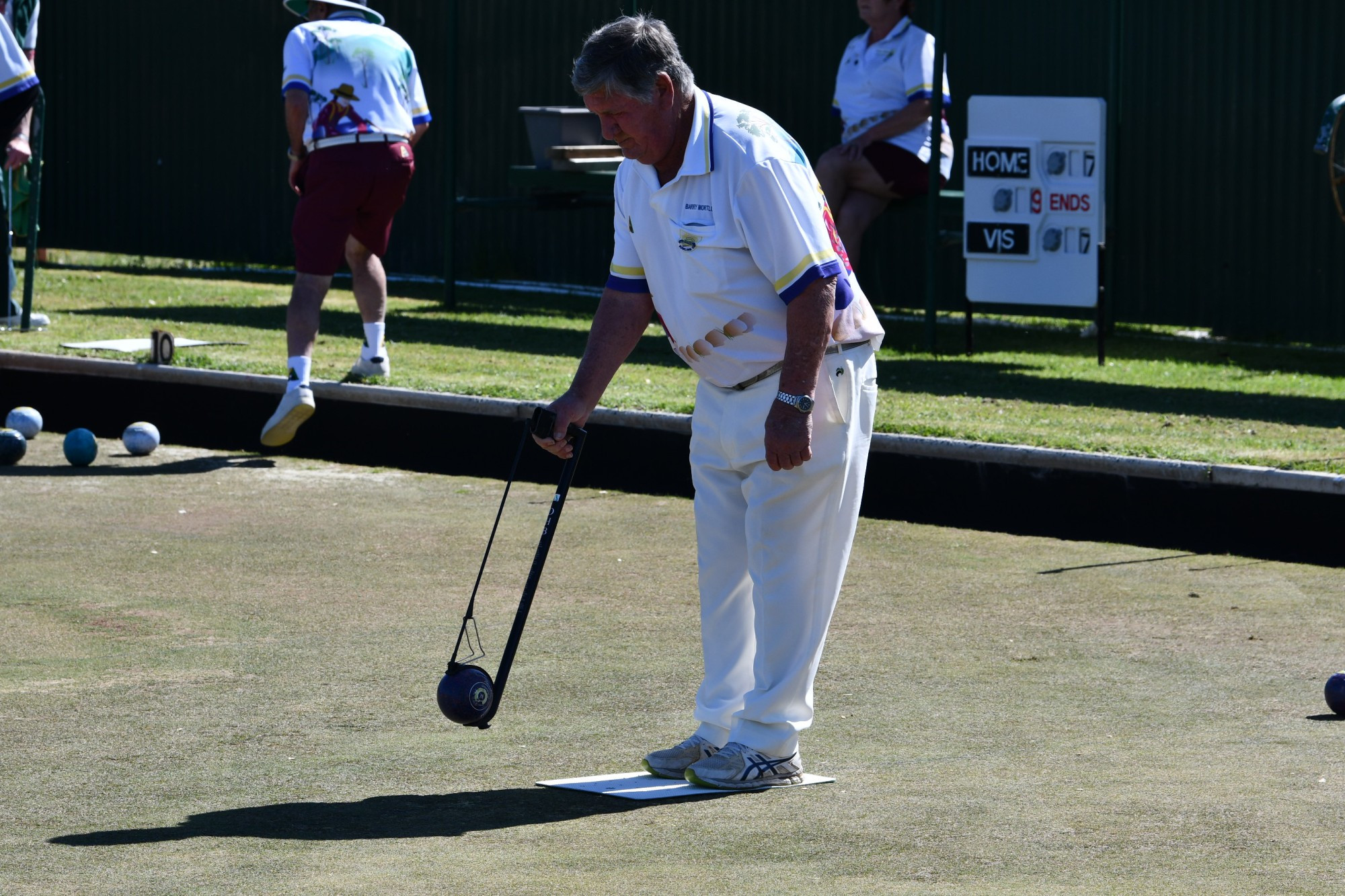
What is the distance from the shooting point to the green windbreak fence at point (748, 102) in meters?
10.9

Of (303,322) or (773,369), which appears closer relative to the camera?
(773,369)

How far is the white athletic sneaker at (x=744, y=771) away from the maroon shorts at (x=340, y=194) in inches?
189

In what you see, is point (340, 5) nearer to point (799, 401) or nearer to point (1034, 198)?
point (1034, 198)

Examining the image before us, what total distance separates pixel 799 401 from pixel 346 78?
5159 mm

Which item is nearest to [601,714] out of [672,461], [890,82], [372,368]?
[672,461]

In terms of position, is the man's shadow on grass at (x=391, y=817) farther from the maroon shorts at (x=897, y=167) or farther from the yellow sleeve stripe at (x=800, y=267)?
the maroon shorts at (x=897, y=167)

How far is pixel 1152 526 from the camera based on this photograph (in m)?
6.91

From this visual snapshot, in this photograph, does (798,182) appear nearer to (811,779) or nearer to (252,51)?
(811,779)

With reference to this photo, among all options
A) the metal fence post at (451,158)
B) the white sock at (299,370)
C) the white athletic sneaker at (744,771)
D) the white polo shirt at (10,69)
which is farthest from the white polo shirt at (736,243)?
the metal fence post at (451,158)

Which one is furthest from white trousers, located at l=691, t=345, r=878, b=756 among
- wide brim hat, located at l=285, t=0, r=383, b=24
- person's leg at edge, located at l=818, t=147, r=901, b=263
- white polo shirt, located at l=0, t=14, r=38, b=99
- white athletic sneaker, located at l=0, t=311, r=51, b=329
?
white athletic sneaker, located at l=0, t=311, r=51, b=329

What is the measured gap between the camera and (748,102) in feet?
41.2

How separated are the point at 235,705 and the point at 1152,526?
3.22m

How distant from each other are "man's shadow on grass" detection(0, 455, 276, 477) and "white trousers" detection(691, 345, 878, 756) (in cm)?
421

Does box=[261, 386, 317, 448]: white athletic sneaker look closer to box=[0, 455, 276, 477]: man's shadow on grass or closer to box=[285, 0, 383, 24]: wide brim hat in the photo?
box=[0, 455, 276, 477]: man's shadow on grass
